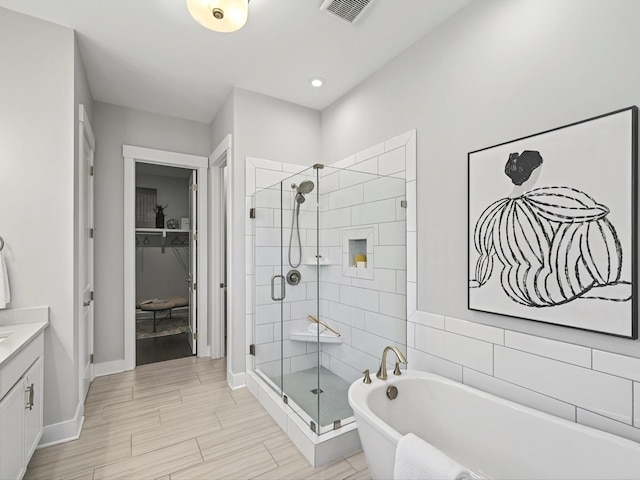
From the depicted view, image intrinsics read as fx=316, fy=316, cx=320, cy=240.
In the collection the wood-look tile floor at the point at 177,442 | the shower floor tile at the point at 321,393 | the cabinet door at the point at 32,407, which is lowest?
the wood-look tile floor at the point at 177,442

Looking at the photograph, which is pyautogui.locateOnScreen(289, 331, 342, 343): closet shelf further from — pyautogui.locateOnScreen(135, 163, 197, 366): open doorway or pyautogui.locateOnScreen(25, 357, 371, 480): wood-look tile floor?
pyautogui.locateOnScreen(135, 163, 197, 366): open doorway

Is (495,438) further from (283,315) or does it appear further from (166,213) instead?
(166,213)

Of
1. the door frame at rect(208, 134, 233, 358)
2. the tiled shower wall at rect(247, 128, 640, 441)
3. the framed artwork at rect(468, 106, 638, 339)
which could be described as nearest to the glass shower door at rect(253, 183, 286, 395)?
the door frame at rect(208, 134, 233, 358)

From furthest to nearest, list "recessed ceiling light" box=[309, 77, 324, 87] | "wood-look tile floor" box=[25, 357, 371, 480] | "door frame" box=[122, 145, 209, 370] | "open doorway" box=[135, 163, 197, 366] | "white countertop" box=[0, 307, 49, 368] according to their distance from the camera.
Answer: "open doorway" box=[135, 163, 197, 366] → "door frame" box=[122, 145, 209, 370] → "recessed ceiling light" box=[309, 77, 324, 87] → "wood-look tile floor" box=[25, 357, 371, 480] → "white countertop" box=[0, 307, 49, 368]

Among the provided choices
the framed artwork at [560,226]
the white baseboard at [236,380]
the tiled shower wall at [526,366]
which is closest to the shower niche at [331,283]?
the tiled shower wall at [526,366]

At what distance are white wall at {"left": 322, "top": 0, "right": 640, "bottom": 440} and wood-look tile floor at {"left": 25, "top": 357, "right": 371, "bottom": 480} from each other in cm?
102

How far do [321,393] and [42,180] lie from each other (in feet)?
7.66

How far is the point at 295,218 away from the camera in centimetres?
250

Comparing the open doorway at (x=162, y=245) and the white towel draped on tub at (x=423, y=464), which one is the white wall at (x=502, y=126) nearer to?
the white towel draped on tub at (x=423, y=464)

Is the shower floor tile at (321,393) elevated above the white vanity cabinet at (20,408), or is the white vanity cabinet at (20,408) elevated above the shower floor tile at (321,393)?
A: the white vanity cabinet at (20,408)

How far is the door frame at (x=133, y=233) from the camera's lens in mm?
3295

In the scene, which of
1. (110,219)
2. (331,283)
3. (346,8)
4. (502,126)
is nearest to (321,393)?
(331,283)

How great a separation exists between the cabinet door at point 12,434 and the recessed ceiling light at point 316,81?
2849 mm

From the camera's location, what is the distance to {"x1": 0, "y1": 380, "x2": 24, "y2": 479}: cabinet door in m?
1.38
